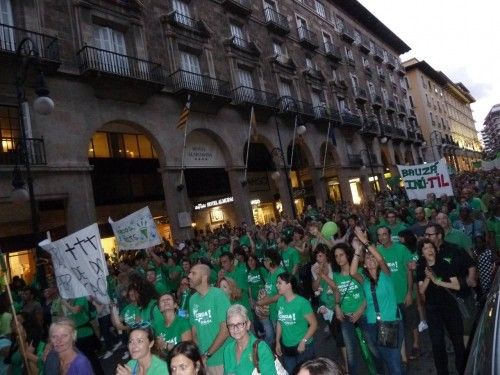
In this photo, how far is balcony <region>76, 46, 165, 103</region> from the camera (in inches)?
577

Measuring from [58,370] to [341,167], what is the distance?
28.0m

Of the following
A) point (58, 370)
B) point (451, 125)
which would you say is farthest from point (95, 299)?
point (451, 125)

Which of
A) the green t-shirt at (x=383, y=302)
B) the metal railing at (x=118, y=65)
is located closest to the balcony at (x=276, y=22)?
the metal railing at (x=118, y=65)

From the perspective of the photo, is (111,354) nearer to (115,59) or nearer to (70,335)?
(70,335)

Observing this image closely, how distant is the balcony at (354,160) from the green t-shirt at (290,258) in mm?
24568

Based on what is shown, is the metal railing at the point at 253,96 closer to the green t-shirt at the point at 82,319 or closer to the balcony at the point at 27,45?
the balcony at the point at 27,45

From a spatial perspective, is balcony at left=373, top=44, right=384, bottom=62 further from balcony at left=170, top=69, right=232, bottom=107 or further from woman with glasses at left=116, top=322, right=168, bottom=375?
woman with glasses at left=116, top=322, right=168, bottom=375

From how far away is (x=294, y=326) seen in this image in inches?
181

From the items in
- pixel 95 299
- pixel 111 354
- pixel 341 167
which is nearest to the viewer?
pixel 95 299

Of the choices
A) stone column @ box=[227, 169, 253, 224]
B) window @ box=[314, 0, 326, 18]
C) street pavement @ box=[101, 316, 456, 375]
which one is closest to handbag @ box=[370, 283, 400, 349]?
street pavement @ box=[101, 316, 456, 375]

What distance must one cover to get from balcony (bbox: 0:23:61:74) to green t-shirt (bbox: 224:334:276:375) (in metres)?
11.9

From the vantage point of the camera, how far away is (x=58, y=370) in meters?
4.07

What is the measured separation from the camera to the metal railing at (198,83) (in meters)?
18.1

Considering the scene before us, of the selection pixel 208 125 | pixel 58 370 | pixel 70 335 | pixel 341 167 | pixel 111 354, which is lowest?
pixel 111 354
